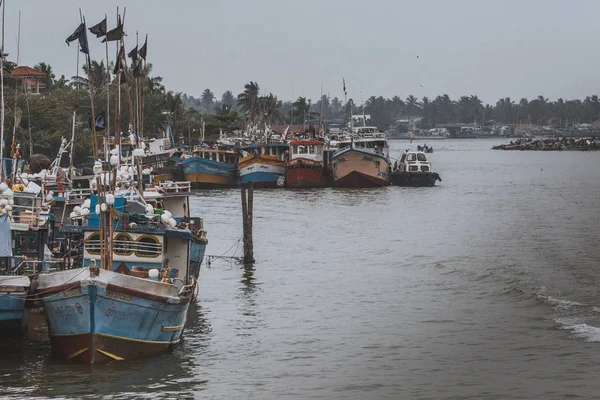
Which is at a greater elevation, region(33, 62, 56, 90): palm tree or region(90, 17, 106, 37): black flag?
region(33, 62, 56, 90): palm tree

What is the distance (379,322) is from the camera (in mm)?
31844

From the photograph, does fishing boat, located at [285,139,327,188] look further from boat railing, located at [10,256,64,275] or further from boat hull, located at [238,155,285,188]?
boat railing, located at [10,256,64,275]

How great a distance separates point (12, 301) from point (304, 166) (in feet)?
216

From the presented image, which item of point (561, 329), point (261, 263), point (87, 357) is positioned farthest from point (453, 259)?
point (87, 357)

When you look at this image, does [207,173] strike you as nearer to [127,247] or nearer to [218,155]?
[218,155]

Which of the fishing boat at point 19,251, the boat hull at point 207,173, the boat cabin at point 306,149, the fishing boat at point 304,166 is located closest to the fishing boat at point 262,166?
the boat hull at point 207,173

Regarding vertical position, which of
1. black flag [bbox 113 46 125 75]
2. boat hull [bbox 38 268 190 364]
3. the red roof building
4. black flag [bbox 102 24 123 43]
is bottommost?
boat hull [bbox 38 268 190 364]

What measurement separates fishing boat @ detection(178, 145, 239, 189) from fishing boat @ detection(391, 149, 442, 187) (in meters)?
15.1

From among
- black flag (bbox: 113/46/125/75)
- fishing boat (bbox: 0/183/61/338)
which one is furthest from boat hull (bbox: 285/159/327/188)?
black flag (bbox: 113/46/125/75)

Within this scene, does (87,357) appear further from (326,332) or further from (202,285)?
(202,285)

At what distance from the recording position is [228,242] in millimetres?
52594

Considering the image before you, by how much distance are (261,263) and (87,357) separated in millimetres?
20967

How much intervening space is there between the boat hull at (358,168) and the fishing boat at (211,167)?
1020cm

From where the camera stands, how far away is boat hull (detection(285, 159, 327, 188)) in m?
90.2
